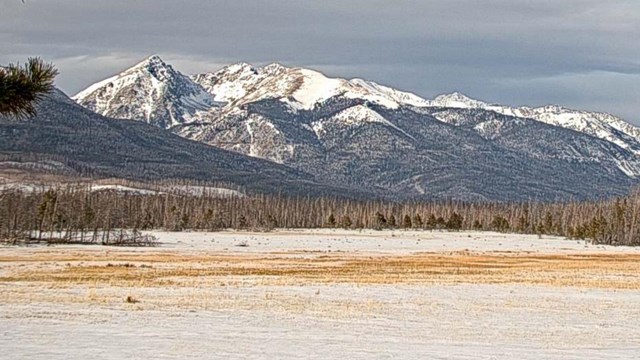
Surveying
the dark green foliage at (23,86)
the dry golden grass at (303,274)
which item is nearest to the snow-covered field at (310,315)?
the dry golden grass at (303,274)

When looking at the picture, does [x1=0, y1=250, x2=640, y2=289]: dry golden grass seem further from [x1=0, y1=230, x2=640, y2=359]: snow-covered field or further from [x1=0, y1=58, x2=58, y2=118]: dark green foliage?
[x1=0, y1=58, x2=58, y2=118]: dark green foliage

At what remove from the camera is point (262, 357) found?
82.7ft

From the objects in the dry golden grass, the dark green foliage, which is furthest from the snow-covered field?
the dark green foliage

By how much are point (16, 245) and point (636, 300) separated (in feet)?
308

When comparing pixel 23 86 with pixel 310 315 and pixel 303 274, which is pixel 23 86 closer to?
pixel 310 315

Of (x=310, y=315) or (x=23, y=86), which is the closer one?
(x=23, y=86)

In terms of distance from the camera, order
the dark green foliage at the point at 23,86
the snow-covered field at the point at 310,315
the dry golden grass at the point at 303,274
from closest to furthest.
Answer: the dark green foliage at the point at 23,86 → the snow-covered field at the point at 310,315 → the dry golden grass at the point at 303,274

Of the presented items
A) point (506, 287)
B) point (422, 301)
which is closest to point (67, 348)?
point (422, 301)

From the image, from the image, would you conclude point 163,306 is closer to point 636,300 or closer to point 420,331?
point 420,331

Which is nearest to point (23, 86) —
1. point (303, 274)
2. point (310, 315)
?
point (310, 315)

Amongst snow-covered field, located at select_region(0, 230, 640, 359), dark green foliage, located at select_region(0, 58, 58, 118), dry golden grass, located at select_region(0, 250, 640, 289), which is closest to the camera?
dark green foliage, located at select_region(0, 58, 58, 118)

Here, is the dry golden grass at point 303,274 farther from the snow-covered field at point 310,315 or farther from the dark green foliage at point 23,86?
the dark green foliage at point 23,86

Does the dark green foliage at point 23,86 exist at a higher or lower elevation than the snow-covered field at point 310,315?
higher

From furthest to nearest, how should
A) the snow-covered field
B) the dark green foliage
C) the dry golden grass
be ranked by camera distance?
the dry golden grass, the snow-covered field, the dark green foliage
